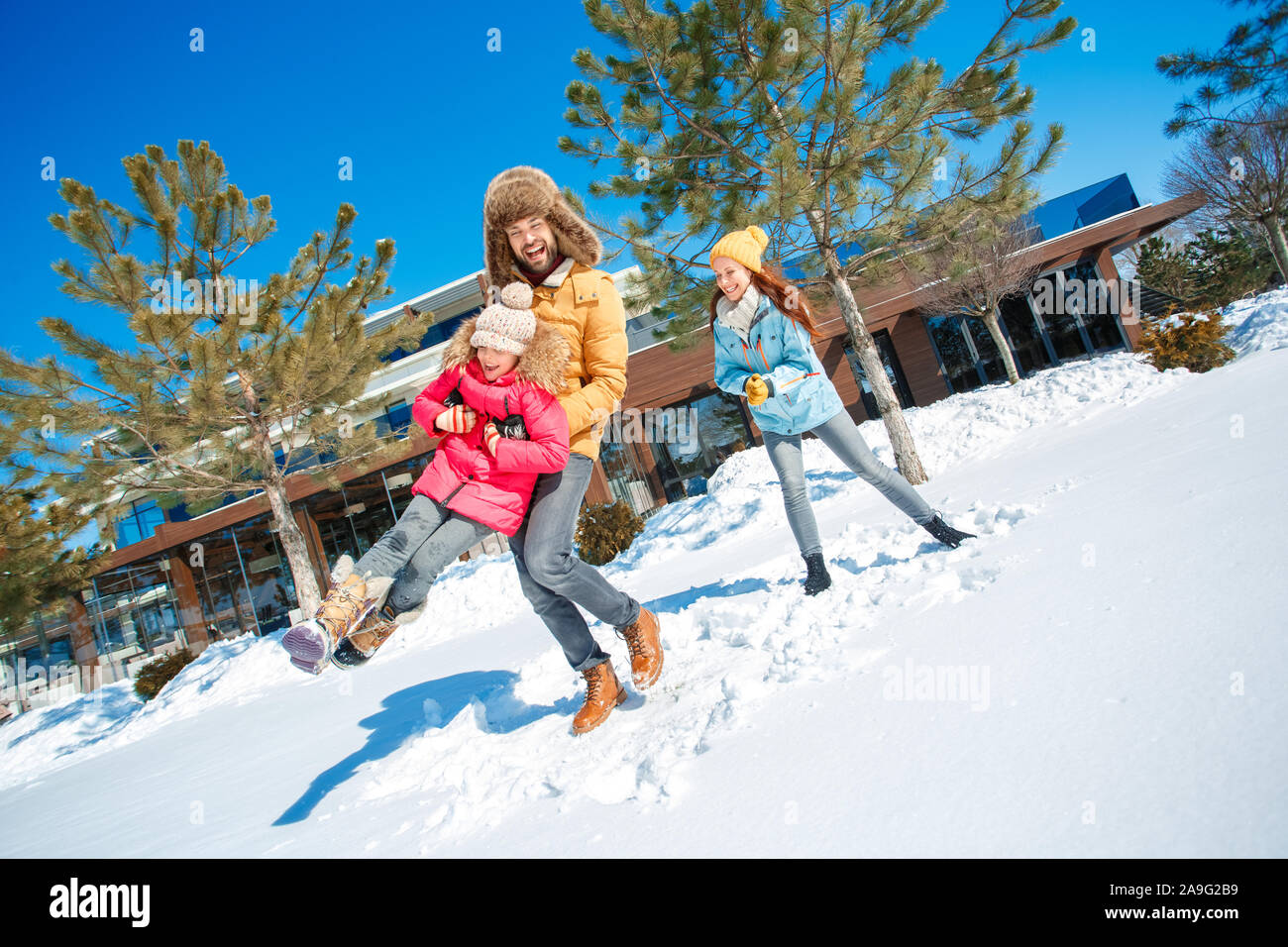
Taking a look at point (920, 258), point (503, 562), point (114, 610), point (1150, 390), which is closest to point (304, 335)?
point (503, 562)

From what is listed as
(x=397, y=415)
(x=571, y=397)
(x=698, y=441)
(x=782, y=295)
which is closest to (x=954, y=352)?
(x=698, y=441)

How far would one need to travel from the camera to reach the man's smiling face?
2.31 meters

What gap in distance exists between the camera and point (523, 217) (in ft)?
7.61

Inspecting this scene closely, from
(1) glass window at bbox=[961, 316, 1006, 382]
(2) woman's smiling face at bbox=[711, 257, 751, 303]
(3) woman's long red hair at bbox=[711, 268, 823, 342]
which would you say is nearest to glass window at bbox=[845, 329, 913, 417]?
(1) glass window at bbox=[961, 316, 1006, 382]

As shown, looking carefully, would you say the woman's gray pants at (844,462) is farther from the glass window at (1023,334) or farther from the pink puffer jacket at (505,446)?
the glass window at (1023,334)

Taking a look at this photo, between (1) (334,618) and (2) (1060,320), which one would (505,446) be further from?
(2) (1060,320)

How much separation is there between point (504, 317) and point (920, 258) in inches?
276

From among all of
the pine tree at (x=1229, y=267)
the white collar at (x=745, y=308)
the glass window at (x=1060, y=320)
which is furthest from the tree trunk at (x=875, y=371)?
the pine tree at (x=1229, y=267)

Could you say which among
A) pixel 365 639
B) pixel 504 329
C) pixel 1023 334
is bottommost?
pixel 365 639

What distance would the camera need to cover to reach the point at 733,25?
6.85 meters

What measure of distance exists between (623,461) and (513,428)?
13450 mm
